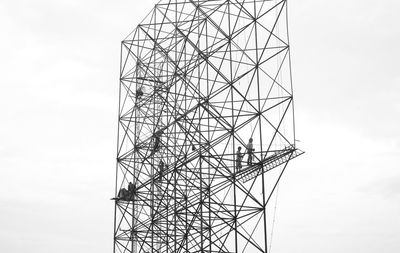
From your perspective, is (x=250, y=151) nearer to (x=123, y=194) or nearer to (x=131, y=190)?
(x=131, y=190)

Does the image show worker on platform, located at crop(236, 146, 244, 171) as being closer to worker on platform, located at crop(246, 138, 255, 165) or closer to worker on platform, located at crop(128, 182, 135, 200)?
worker on platform, located at crop(246, 138, 255, 165)

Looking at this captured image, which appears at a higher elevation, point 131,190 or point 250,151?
point 131,190

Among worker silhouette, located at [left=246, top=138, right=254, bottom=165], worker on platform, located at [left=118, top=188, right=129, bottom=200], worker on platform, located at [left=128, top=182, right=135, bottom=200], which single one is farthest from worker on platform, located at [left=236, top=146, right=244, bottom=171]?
worker on platform, located at [left=118, top=188, right=129, bottom=200]

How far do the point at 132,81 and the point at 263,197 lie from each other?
36.3ft

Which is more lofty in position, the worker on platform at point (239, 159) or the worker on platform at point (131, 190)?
the worker on platform at point (131, 190)

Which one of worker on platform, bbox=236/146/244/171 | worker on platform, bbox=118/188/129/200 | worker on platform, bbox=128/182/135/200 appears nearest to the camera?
worker on platform, bbox=236/146/244/171

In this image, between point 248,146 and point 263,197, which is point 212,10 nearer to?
point 248,146

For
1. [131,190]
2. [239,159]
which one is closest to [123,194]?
[131,190]

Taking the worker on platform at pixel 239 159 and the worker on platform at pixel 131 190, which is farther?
the worker on platform at pixel 131 190

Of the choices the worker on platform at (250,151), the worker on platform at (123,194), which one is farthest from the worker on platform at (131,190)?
the worker on platform at (250,151)

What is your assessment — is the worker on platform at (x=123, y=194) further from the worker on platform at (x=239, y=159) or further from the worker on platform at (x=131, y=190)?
the worker on platform at (x=239, y=159)

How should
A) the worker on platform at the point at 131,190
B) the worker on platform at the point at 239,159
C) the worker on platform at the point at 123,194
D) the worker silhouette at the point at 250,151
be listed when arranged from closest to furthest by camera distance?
the worker silhouette at the point at 250,151 < the worker on platform at the point at 239,159 < the worker on platform at the point at 131,190 < the worker on platform at the point at 123,194

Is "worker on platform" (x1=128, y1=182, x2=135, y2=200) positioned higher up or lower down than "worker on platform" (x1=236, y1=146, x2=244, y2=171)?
higher up

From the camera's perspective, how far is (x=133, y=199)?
3119cm
